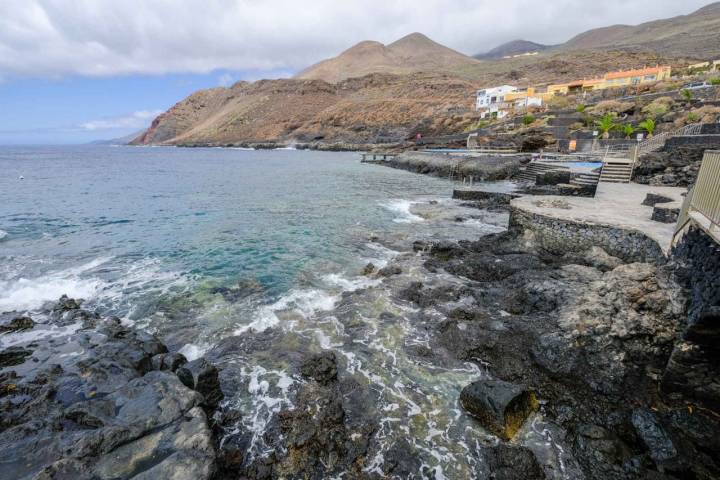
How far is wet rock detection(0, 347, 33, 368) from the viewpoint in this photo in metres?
7.09

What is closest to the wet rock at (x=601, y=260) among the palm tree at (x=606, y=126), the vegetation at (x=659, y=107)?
the palm tree at (x=606, y=126)

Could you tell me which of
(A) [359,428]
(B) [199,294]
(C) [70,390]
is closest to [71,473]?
(C) [70,390]

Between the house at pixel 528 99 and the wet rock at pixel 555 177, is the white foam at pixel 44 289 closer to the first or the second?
the wet rock at pixel 555 177

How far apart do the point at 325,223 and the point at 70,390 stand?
14.0 m

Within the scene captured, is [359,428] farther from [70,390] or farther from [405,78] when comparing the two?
[405,78]

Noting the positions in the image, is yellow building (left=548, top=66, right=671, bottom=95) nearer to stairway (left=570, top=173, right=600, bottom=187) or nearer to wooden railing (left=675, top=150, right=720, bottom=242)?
stairway (left=570, top=173, right=600, bottom=187)

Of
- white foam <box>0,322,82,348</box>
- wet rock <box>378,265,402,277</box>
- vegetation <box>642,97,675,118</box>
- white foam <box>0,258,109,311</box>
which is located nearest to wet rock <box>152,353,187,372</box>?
white foam <box>0,322,82,348</box>

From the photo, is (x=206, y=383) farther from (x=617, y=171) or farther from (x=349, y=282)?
(x=617, y=171)

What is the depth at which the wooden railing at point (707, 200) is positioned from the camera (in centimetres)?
627

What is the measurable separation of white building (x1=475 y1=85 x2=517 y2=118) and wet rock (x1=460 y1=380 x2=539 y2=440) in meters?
67.8

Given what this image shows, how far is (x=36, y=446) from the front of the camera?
4.62 meters

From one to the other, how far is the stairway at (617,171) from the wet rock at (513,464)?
72.0ft

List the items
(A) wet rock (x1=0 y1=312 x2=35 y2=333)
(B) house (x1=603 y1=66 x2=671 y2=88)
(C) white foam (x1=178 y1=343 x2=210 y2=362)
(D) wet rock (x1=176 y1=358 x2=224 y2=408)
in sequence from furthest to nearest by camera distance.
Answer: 1. (B) house (x1=603 y1=66 x2=671 y2=88)
2. (A) wet rock (x1=0 y1=312 x2=35 y2=333)
3. (C) white foam (x1=178 y1=343 x2=210 y2=362)
4. (D) wet rock (x1=176 y1=358 x2=224 y2=408)

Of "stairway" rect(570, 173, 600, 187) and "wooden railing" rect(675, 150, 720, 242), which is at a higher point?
"wooden railing" rect(675, 150, 720, 242)
